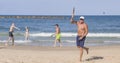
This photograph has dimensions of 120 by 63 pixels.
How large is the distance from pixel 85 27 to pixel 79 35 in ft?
1.19

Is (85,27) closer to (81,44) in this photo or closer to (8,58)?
(81,44)

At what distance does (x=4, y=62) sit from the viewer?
44.3 ft

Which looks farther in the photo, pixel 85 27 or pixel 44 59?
pixel 44 59

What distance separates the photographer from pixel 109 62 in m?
13.9

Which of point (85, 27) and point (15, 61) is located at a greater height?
point (85, 27)

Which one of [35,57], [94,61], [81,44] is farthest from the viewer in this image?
[35,57]

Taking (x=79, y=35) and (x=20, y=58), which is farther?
(x=20, y=58)

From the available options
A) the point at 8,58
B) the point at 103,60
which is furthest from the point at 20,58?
the point at 103,60

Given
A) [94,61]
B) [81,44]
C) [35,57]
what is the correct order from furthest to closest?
[35,57], [94,61], [81,44]

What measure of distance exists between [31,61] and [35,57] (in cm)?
111

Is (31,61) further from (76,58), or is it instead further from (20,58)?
(76,58)

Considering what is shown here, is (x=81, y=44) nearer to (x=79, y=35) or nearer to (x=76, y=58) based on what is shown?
(x=79, y=35)

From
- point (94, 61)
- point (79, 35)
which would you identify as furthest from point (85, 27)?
point (94, 61)

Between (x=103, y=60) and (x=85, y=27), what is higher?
(x=85, y=27)
